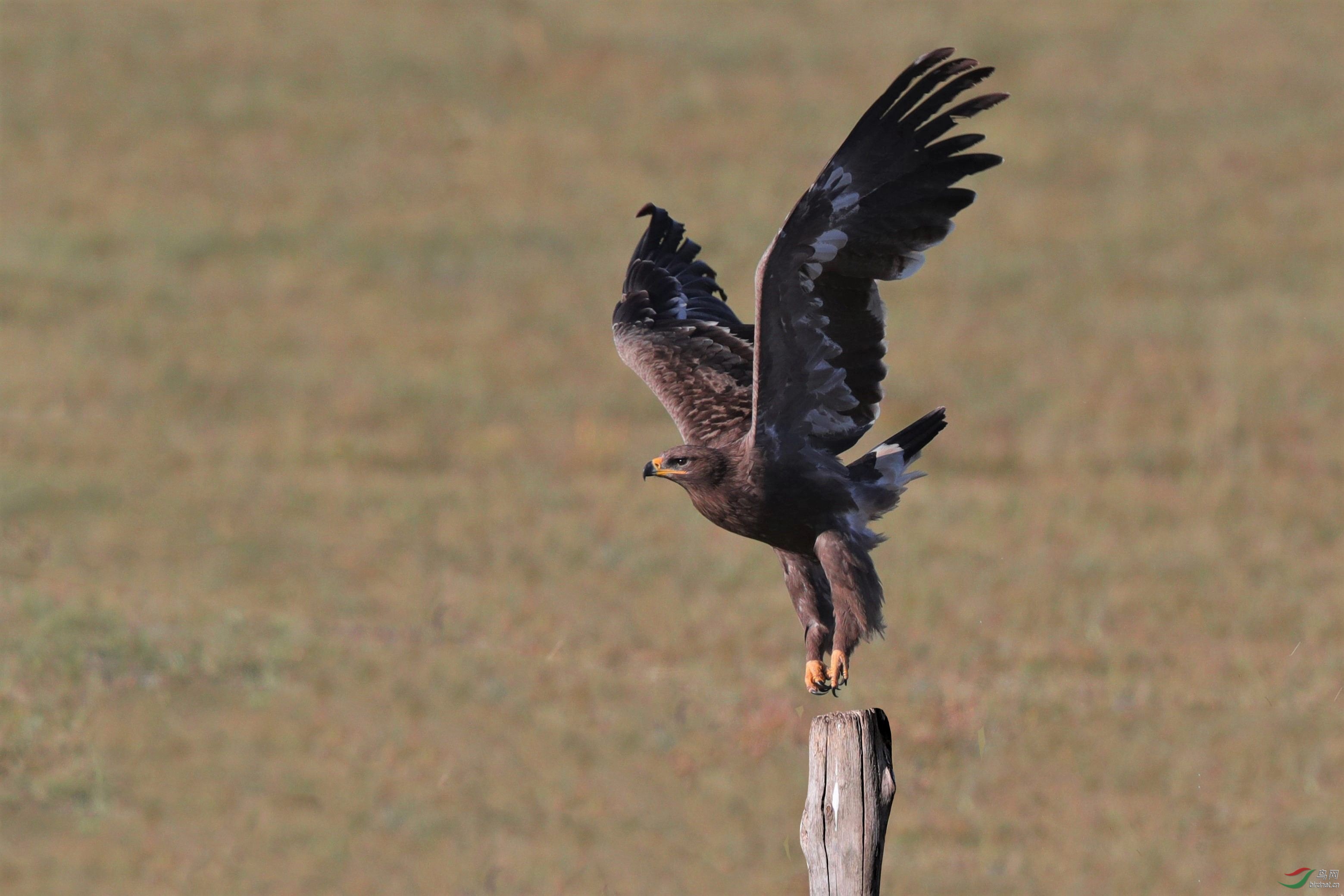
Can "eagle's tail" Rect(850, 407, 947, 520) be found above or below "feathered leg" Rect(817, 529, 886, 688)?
above

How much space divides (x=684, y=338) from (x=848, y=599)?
3.11 meters

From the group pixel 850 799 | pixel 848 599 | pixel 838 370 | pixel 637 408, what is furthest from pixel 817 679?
pixel 637 408

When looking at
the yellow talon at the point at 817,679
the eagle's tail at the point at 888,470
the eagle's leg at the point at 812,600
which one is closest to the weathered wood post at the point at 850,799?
the yellow talon at the point at 817,679

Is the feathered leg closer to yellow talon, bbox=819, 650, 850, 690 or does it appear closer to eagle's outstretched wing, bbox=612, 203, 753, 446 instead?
yellow talon, bbox=819, 650, 850, 690

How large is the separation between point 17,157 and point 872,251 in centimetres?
2991

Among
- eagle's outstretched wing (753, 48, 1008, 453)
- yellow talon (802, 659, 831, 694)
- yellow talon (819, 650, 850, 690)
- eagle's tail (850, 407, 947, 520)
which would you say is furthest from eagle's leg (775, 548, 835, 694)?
eagle's outstretched wing (753, 48, 1008, 453)

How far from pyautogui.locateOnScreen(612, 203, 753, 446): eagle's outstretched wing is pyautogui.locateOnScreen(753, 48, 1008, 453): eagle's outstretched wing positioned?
54 centimetres

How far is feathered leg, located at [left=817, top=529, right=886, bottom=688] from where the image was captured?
8406 mm

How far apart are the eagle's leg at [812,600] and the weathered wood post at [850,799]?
4.19 feet

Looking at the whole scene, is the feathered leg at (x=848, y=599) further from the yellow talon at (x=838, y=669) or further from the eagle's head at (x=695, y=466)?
the eagle's head at (x=695, y=466)

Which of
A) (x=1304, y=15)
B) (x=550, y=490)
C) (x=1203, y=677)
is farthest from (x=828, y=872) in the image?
(x=1304, y=15)

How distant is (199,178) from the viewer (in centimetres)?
3456

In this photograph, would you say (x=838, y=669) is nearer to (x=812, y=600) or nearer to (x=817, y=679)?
(x=817, y=679)

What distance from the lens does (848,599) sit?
8.40m
